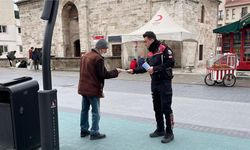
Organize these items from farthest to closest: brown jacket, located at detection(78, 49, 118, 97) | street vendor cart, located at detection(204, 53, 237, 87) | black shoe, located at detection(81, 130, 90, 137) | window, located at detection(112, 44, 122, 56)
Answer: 1. window, located at detection(112, 44, 122, 56)
2. street vendor cart, located at detection(204, 53, 237, 87)
3. black shoe, located at detection(81, 130, 90, 137)
4. brown jacket, located at detection(78, 49, 118, 97)

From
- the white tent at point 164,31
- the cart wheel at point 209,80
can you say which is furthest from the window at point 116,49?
the cart wheel at point 209,80

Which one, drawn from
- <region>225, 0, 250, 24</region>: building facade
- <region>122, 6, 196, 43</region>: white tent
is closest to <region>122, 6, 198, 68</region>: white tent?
<region>122, 6, 196, 43</region>: white tent

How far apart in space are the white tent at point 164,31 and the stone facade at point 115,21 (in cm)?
379

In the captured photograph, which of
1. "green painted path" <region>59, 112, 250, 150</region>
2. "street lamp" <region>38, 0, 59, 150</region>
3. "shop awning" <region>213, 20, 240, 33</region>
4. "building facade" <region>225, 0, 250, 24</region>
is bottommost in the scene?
"green painted path" <region>59, 112, 250, 150</region>

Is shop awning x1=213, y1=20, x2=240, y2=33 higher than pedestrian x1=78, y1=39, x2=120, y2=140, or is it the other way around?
shop awning x1=213, y1=20, x2=240, y2=33

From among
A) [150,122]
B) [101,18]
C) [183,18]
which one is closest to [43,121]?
[150,122]

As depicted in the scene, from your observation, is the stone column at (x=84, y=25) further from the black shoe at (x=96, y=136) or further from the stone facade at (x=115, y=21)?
the black shoe at (x=96, y=136)

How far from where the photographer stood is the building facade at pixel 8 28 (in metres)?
44.1

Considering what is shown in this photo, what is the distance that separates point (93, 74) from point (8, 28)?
4575 centimetres

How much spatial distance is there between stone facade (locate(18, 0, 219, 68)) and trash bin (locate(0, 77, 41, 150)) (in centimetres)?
1562

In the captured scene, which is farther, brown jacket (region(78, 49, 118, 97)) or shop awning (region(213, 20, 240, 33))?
shop awning (region(213, 20, 240, 33))

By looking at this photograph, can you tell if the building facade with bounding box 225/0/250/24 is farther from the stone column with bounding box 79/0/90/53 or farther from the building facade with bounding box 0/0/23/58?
the building facade with bounding box 0/0/23/58

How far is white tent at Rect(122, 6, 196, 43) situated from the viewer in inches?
582

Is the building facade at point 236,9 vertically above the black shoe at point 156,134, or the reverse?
the building facade at point 236,9
